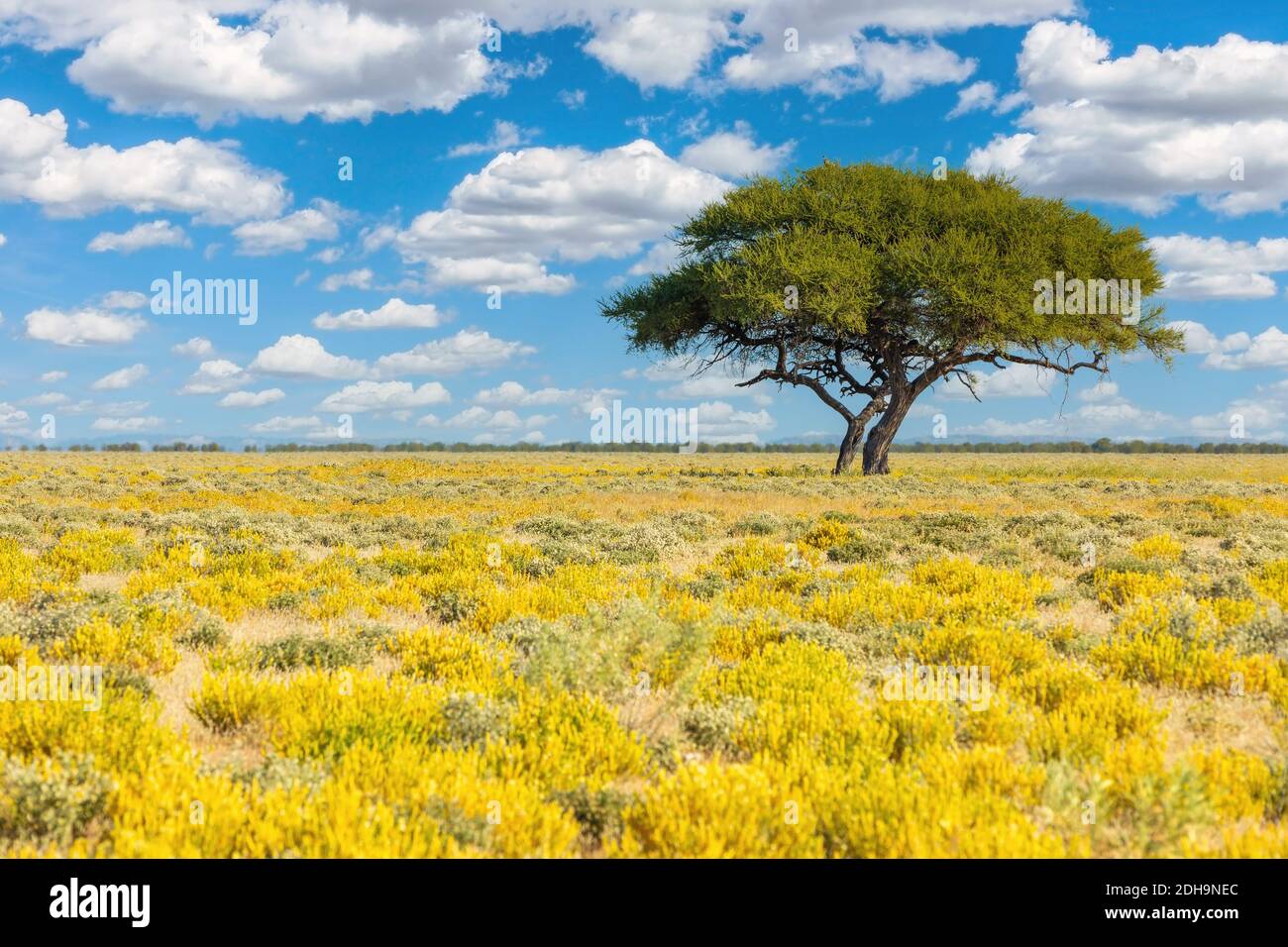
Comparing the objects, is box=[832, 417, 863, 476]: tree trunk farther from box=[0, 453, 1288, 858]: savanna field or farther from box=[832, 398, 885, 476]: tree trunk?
box=[0, 453, 1288, 858]: savanna field

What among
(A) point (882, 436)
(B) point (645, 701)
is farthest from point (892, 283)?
(B) point (645, 701)

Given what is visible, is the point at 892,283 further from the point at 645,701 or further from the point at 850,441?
the point at 645,701

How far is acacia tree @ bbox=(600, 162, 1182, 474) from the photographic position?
30688 mm

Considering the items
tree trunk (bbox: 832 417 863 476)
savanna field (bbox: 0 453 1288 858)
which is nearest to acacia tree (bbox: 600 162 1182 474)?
tree trunk (bbox: 832 417 863 476)

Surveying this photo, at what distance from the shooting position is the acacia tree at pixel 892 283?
3069 centimetres

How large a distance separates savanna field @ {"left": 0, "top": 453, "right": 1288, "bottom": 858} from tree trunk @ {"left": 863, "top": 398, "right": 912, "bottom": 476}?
840 inches

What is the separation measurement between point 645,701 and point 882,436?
3110 cm

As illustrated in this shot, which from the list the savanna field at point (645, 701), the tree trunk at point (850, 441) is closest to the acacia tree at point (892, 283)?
the tree trunk at point (850, 441)

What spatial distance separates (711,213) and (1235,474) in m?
27.0

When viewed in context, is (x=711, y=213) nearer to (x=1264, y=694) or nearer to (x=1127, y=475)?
(x=1127, y=475)

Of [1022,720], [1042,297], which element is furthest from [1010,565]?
[1042,297]

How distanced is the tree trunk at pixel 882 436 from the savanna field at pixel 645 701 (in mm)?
21329

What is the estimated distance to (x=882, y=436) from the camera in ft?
117

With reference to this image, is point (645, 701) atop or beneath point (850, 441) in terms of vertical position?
beneath
